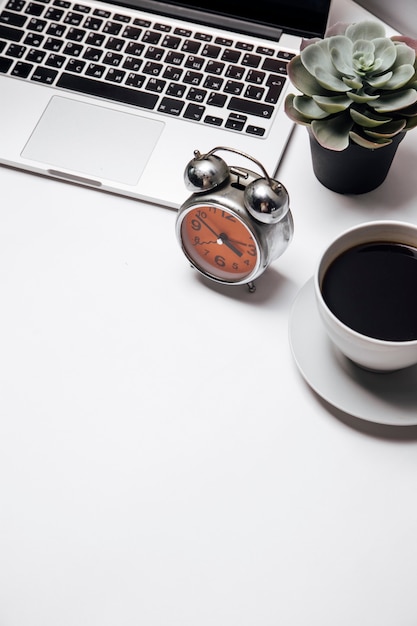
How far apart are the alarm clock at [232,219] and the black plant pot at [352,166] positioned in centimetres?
9

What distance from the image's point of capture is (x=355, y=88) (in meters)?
0.61

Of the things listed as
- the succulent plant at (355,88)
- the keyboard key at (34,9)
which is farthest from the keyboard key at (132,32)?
the succulent plant at (355,88)

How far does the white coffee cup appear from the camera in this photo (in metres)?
0.52

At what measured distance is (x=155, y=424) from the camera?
0.60m

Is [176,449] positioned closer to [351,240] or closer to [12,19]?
[351,240]

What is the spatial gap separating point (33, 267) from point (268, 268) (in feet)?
0.73

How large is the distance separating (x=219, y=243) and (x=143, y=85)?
232 millimetres

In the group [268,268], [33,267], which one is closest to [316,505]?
[268,268]

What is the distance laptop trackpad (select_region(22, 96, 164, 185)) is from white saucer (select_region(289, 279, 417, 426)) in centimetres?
23

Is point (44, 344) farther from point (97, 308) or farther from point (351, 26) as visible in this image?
point (351, 26)

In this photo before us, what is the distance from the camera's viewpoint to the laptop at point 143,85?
72 cm

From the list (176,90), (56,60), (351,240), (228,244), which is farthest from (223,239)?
(56,60)

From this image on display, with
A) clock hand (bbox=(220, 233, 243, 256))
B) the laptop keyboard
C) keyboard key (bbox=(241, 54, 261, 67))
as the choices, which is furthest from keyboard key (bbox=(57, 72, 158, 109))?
clock hand (bbox=(220, 233, 243, 256))

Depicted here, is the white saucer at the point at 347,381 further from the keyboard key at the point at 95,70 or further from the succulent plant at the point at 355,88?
the keyboard key at the point at 95,70
